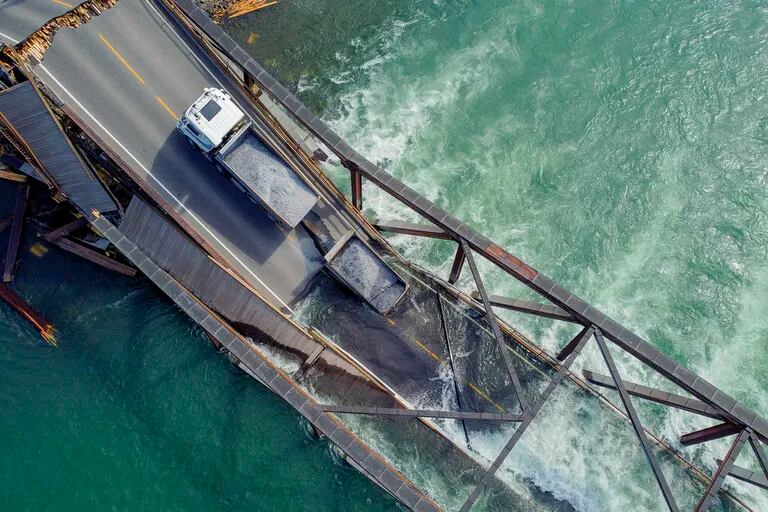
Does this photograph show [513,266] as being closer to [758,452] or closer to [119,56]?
[758,452]

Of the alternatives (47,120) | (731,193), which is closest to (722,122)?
(731,193)

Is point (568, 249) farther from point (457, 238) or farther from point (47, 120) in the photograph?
point (47, 120)

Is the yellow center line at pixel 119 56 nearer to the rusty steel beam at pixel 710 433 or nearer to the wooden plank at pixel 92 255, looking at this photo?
the wooden plank at pixel 92 255

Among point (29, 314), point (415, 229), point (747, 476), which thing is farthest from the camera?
point (29, 314)

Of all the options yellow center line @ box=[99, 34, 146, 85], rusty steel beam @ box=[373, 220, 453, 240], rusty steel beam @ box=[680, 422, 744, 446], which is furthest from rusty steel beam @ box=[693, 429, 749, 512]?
yellow center line @ box=[99, 34, 146, 85]

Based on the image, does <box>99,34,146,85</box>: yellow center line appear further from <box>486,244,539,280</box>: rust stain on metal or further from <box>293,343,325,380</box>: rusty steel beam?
<box>486,244,539,280</box>: rust stain on metal

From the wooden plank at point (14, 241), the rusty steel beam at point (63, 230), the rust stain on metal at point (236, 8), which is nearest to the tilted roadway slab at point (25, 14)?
the wooden plank at point (14, 241)

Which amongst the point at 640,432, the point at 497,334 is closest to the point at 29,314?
the point at 497,334
